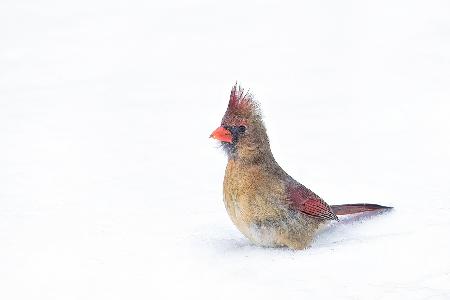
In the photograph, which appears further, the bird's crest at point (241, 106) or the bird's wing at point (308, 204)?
the bird's wing at point (308, 204)

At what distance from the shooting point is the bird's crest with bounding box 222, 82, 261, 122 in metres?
4.80

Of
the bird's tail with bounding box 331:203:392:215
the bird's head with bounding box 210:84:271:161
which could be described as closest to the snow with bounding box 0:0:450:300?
the bird's tail with bounding box 331:203:392:215

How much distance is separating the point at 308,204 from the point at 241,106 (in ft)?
2.26

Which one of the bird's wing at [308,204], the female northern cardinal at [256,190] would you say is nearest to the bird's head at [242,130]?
the female northern cardinal at [256,190]

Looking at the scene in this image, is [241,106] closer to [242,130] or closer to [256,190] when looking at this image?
[242,130]

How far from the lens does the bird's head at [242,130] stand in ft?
15.8

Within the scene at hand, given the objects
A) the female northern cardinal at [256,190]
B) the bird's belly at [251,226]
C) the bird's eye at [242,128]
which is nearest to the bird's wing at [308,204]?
the female northern cardinal at [256,190]

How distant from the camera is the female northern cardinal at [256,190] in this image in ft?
15.8

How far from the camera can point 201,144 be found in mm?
7746

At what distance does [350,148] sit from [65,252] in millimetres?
3030

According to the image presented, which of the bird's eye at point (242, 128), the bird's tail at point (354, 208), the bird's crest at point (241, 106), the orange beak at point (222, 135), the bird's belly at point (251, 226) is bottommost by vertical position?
the bird's belly at point (251, 226)

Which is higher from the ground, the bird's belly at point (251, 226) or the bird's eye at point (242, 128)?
the bird's eye at point (242, 128)

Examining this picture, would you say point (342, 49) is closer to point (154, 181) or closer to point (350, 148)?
point (350, 148)

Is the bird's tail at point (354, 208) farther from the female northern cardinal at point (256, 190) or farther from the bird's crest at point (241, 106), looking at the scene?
the bird's crest at point (241, 106)
